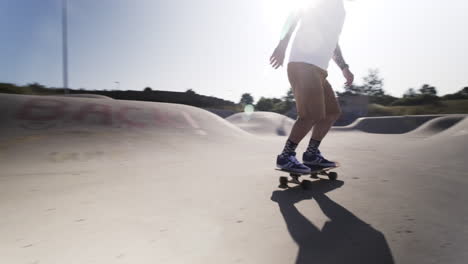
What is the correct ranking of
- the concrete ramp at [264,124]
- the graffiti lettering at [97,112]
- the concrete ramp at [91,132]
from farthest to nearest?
the concrete ramp at [264,124] → the graffiti lettering at [97,112] → the concrete ramp at [91,132]

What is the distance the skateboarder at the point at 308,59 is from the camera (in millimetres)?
2121

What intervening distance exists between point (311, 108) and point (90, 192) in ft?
6.57

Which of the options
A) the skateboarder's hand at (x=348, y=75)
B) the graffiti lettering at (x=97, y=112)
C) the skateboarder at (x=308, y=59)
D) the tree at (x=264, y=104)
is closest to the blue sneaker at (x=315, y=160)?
the skateboarder at (x=308, y=59)

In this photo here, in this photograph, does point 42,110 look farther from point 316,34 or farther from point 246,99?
point 246,99

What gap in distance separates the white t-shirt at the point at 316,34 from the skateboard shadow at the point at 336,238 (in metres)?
1.28

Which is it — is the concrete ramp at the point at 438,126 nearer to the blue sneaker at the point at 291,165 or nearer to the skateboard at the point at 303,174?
the skateboard at the point at 303,174

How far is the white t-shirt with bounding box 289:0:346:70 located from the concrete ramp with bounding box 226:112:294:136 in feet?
39.9

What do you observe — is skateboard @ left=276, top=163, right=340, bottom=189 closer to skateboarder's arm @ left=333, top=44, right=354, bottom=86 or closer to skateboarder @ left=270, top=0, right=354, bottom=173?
skateboarder @ left=270, top=0, right=354, bottom=173

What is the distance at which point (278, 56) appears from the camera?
2217 mm

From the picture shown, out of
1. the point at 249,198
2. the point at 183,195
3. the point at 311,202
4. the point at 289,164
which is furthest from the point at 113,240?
the point at 289,164

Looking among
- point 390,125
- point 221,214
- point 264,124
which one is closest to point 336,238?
point 221,214

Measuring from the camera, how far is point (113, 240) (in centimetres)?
115

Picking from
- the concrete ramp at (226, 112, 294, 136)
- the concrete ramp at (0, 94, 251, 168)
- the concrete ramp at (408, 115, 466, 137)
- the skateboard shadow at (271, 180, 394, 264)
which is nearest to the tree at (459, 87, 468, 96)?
the concrete ramp at (408, 115, 466, 137)

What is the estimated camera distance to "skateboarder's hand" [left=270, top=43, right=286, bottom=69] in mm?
2209
